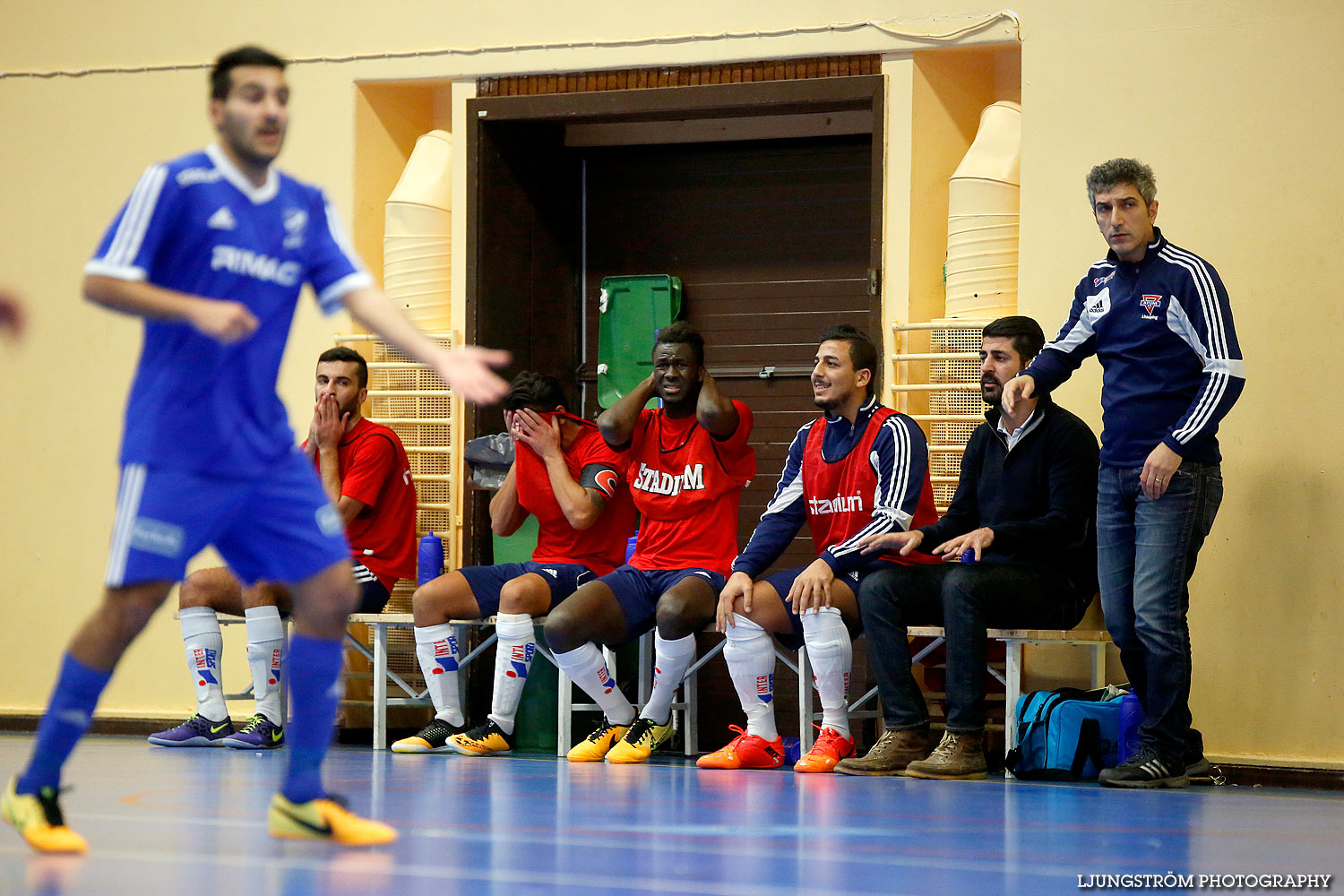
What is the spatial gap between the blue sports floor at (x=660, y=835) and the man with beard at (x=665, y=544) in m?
0.62

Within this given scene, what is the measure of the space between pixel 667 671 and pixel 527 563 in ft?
2.88

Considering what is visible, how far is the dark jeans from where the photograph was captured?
15.4ft

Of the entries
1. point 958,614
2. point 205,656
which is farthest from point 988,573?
point 205,656

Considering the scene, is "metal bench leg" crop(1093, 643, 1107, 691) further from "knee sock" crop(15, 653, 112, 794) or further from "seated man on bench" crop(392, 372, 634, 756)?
"knee sock" crop(15, 653, 112, 794)

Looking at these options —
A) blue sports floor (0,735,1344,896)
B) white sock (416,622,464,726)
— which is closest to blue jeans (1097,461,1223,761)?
blue sports floor (0,735,1344,896)

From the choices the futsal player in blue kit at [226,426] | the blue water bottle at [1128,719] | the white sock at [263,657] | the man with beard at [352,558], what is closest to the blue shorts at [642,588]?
the man with beard at [352,558]

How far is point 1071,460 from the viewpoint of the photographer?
4906 mm

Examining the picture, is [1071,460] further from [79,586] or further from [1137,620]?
[79,586]

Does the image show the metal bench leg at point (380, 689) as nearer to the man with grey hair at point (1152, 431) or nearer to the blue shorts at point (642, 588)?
the blue shorts at point (642, 588)

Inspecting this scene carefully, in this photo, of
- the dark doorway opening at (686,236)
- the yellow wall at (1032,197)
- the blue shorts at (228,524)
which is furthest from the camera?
the dark doorway opening at (686,236)

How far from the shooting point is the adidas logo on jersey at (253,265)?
107 inches

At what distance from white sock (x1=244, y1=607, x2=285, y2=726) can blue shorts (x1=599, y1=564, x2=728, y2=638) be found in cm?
139

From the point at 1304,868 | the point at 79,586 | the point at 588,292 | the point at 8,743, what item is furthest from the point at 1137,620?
the point at 79,586

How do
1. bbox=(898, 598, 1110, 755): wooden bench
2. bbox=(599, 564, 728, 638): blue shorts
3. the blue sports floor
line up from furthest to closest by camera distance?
bbox=(599, 564, 728, 638): blue shorts, bbox=(898, 598, 1110, 755): wooden bench, the blue sports floor
